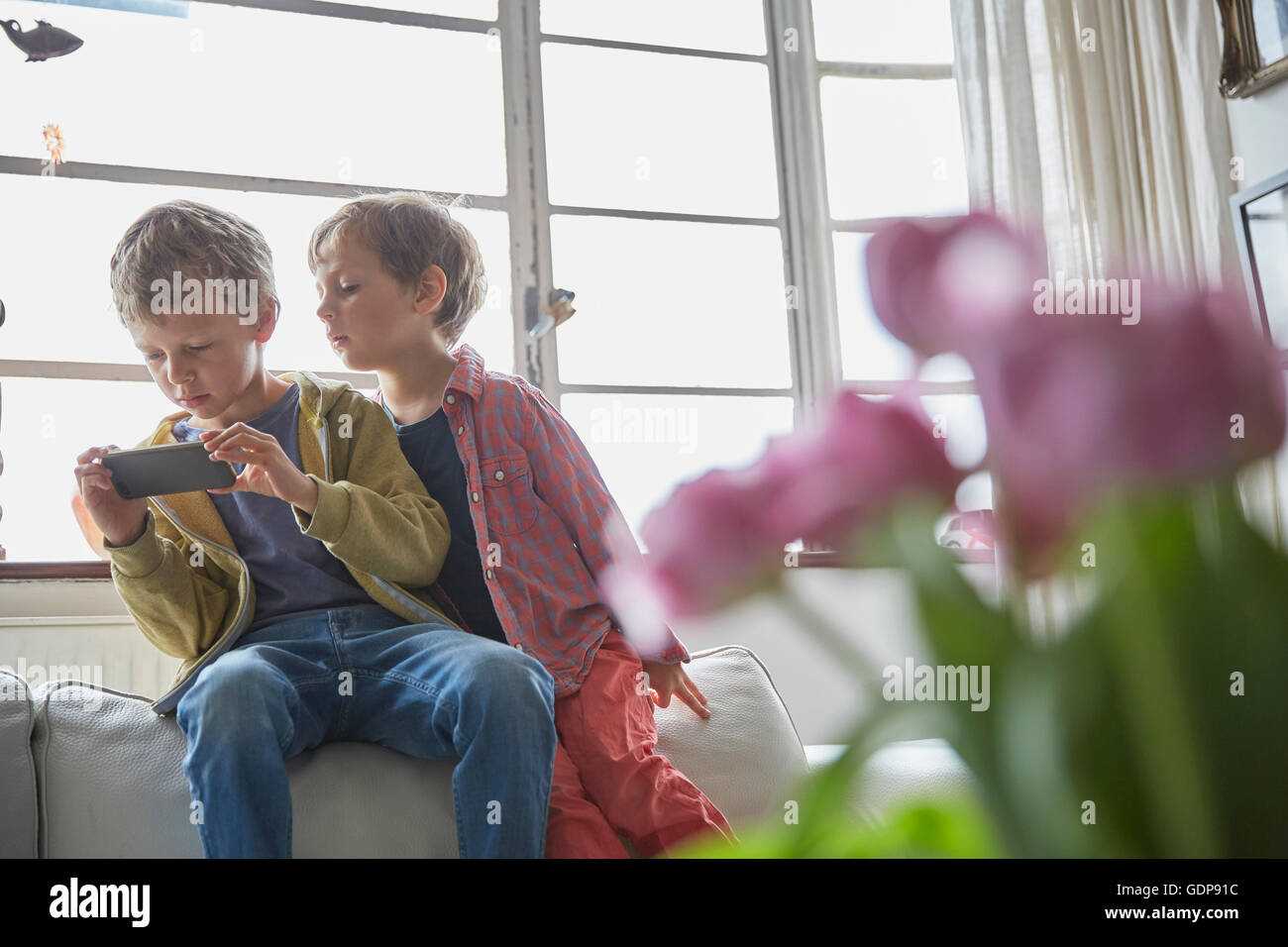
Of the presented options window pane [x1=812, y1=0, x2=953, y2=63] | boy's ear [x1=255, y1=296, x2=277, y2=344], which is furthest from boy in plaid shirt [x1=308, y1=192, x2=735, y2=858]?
window pane [x1=812, y1=0, x2=953, y2=63]

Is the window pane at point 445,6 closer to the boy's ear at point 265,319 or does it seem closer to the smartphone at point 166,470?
the boy's ear at point 265,319

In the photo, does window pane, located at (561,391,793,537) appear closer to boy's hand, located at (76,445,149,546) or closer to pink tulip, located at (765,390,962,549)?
boy's hand, located at (76,445,149,546)

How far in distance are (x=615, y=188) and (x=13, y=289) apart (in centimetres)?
131

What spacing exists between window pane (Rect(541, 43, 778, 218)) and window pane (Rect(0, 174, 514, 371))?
2.11 ft

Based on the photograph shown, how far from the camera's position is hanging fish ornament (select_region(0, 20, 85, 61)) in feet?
6.54

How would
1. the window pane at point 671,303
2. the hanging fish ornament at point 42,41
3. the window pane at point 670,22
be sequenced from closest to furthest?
the hanging fish ornament at point 42,41, the window pane at point 671,303, the window pane at point 670,22

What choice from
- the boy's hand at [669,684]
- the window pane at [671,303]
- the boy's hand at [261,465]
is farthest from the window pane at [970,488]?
the window pane at [671,303]

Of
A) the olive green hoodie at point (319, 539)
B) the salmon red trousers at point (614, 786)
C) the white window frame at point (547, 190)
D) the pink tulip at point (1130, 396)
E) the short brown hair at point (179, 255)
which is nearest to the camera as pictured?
the pink tulip at point (1130, 396)

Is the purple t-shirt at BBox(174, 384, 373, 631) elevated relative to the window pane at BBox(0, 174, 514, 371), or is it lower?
lower

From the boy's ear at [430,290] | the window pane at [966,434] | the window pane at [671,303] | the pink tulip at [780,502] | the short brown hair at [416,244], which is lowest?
the pink tulip at [780,502]

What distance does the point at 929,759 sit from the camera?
112 centimetres

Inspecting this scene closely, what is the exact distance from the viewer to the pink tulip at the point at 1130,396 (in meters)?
0.12
